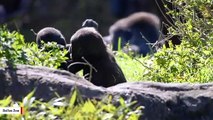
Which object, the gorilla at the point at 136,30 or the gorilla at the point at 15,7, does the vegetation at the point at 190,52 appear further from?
the gorilla at the point at 15,7

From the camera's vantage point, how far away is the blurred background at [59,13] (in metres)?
20.5

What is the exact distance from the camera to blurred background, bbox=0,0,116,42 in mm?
20516

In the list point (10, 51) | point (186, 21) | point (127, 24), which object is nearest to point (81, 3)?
point (127, 24)

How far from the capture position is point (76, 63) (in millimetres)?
6594

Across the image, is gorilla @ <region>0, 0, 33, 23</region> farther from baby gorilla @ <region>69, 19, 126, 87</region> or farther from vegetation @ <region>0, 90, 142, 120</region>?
vegetation @ <region>0, 90, 142, 120</region>

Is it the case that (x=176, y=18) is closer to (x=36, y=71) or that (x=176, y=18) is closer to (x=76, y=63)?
(x=76, y=63)

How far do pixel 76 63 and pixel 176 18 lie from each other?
96 cm

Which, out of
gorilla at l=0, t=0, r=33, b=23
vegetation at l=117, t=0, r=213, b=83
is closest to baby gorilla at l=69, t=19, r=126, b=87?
vegetation at l=117, t=0, r=213, b=83

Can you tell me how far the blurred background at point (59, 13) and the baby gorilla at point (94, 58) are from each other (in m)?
12.6

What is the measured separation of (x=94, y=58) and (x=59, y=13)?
51.0 feet

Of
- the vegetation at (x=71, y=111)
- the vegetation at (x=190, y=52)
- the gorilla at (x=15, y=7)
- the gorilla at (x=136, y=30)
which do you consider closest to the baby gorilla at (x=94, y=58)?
the vegetation at (x=190, y=52)

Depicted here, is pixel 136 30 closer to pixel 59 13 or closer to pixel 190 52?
pixel 59 13

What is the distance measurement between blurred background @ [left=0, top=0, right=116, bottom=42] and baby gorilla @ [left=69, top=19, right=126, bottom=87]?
12596 mm

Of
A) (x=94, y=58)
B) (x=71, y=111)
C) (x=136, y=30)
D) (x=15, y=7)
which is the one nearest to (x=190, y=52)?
(x=94, y=58)
